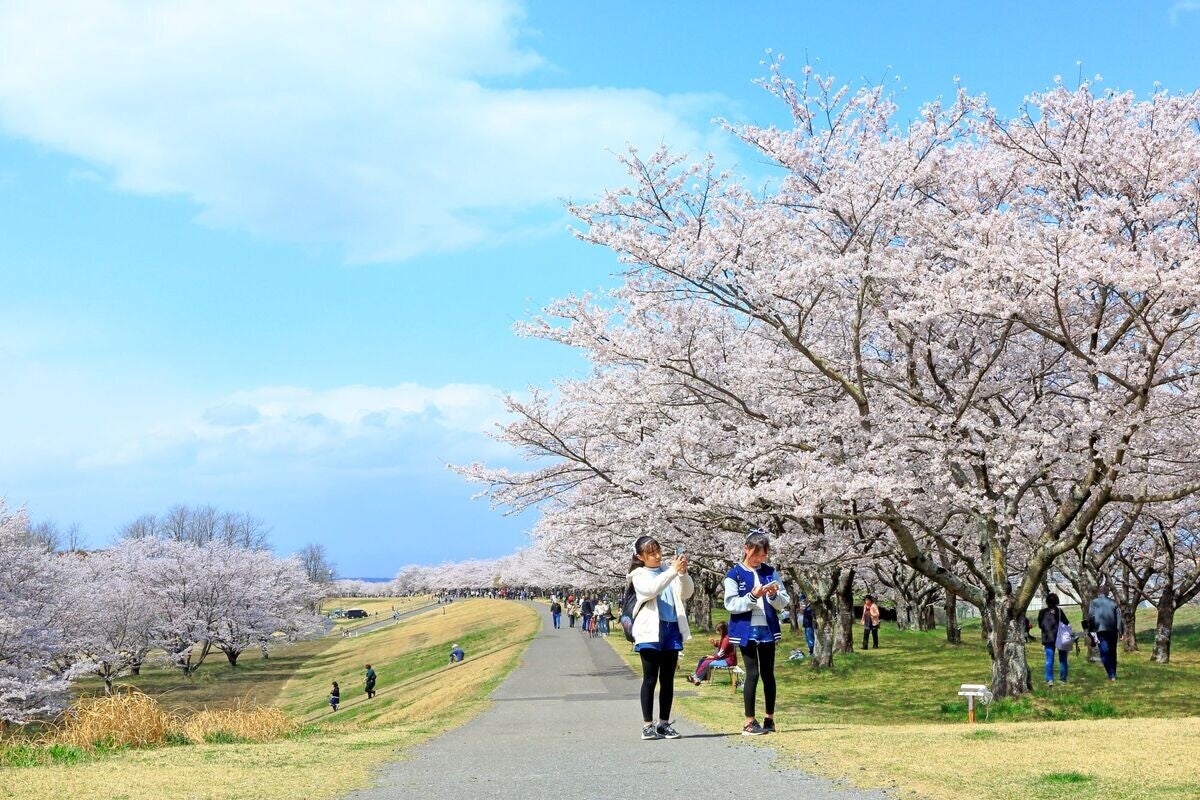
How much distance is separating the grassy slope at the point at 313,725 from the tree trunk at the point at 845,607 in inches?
331

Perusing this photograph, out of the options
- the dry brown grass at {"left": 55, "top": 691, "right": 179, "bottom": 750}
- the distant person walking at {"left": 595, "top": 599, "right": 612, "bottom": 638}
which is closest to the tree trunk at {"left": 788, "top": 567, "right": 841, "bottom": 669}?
the dry brown grass at {"left": 55, "top": 691, "right": 179, "bottom": 750}

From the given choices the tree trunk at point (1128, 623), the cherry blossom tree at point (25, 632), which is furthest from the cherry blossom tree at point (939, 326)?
the cherry blossom tree at point (25, 632)

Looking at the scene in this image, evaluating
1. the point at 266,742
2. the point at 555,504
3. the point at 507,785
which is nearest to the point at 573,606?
the point at 555,504

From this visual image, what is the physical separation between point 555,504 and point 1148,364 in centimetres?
1703

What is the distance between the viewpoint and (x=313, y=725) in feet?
43.4

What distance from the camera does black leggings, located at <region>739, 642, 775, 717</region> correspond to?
9.16 meters

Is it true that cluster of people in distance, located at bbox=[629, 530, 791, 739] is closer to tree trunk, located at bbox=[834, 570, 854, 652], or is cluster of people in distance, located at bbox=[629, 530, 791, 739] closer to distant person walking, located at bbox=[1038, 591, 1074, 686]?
Result: distant person walking, located at bbox=[1038, 591, 1074, 686]

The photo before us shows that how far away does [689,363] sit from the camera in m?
15.4

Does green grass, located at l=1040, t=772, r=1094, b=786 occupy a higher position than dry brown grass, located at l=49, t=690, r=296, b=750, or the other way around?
green grass, located at l=1040, t=772, r=1094, b=786

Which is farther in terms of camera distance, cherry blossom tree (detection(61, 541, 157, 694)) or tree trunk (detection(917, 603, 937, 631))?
cherry blossom tree (detection(61, 541, 157, 694))

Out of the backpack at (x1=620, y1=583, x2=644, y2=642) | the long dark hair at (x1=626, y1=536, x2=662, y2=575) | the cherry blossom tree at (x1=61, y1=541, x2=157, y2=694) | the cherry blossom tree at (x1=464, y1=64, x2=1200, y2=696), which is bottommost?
the cherry blossom tree at (x1=61, y1=541, x2=157, y2=694)

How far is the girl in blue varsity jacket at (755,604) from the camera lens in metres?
8.92

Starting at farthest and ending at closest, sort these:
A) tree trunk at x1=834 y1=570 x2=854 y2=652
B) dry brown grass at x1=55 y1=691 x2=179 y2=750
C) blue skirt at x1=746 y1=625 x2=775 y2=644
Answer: tree trunk at x1=834 y1=570 x2=854 y2=652, dry brown grass at x1=55 y1=691 x2=179 y2=750, blue skirt at x1=746 y1=625 x2=775 y2=644

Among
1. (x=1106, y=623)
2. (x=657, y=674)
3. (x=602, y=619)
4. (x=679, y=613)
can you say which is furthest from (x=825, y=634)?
(x=602, y=619)
